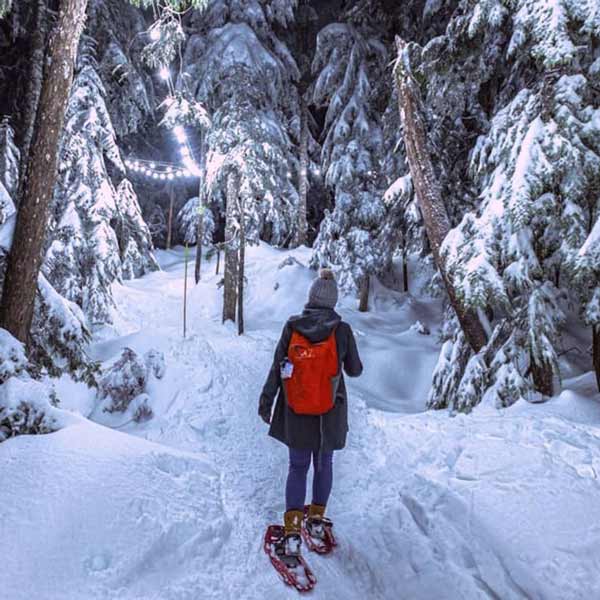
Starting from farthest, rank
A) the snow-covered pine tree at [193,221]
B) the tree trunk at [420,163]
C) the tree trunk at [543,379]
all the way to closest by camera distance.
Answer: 1. the snow-covered pine tree at [193,221]
2. the tree trunk at [420,163]
3. the tree trunk at [543,379]

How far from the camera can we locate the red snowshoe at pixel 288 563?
3.00 meters

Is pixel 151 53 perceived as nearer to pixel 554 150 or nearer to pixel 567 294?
pixel 554 150

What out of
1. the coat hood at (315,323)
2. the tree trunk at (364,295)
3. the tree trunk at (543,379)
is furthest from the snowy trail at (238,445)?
the tree trunk at (364,295)

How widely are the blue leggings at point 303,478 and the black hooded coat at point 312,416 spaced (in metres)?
0.09

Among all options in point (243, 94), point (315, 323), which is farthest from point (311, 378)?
point (243, 94)

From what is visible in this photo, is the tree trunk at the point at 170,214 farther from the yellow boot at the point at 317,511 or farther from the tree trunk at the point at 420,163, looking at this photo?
the yellow boot at the point at 317,511

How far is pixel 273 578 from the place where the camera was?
306 centimetres

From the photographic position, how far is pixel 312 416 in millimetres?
3482

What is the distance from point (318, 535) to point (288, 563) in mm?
480

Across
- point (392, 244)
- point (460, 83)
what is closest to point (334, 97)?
point (392, 244)

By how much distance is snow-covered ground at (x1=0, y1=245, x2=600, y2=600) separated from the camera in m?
2.81

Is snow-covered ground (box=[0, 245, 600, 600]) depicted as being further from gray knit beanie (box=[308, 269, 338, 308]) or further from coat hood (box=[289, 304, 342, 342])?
gray knit beanie (box=[308, 269, 338, 308])

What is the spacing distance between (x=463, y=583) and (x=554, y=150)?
4.85 m

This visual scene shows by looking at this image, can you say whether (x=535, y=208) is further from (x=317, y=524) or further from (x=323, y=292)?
(x=317, y=524)
